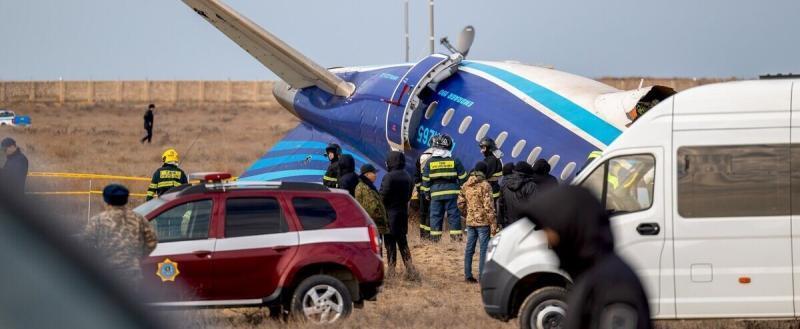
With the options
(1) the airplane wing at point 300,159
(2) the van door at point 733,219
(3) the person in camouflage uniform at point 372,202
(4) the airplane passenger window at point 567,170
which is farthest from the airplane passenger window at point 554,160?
(2) the van door at point 733,219

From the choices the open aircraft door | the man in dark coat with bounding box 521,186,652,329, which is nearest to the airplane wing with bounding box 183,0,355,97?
the open aircraft door

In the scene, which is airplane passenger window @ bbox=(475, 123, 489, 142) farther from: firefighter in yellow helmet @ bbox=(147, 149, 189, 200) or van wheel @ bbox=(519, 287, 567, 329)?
van wheel @ bbox=(519, 287, 567, 329)

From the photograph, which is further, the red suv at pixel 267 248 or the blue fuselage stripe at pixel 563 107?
the blue fuselage stripe at pixel 563 107

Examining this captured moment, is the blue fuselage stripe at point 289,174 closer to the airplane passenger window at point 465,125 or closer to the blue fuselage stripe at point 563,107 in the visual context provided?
the airplane passenger window at point 465,125

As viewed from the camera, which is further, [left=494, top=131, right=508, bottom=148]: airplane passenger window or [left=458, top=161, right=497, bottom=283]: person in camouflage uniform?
[left=494, top=131, right=508, bottom=148]: airplane passenger window

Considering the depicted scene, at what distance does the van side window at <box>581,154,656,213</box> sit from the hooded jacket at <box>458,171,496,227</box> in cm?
380

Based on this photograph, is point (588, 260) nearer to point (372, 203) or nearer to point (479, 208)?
point (479, 208)

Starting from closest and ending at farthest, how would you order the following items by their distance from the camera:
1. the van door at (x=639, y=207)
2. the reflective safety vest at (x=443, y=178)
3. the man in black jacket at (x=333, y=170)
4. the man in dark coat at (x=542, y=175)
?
the van door at (x=639, y=207)
the man in dark coat at (x=542, y=175)
the reflective safety vest at (x=443, y=178)
the man in black jacket at (x=333, y=170)

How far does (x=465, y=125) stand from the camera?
1942 cm

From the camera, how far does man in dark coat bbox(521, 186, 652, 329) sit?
556 cm

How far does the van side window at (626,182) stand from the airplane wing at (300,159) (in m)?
12.0

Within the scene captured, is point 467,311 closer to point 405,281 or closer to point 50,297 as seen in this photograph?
point 405,281

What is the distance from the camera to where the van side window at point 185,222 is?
10961 mm

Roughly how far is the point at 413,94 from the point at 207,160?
2531cm
